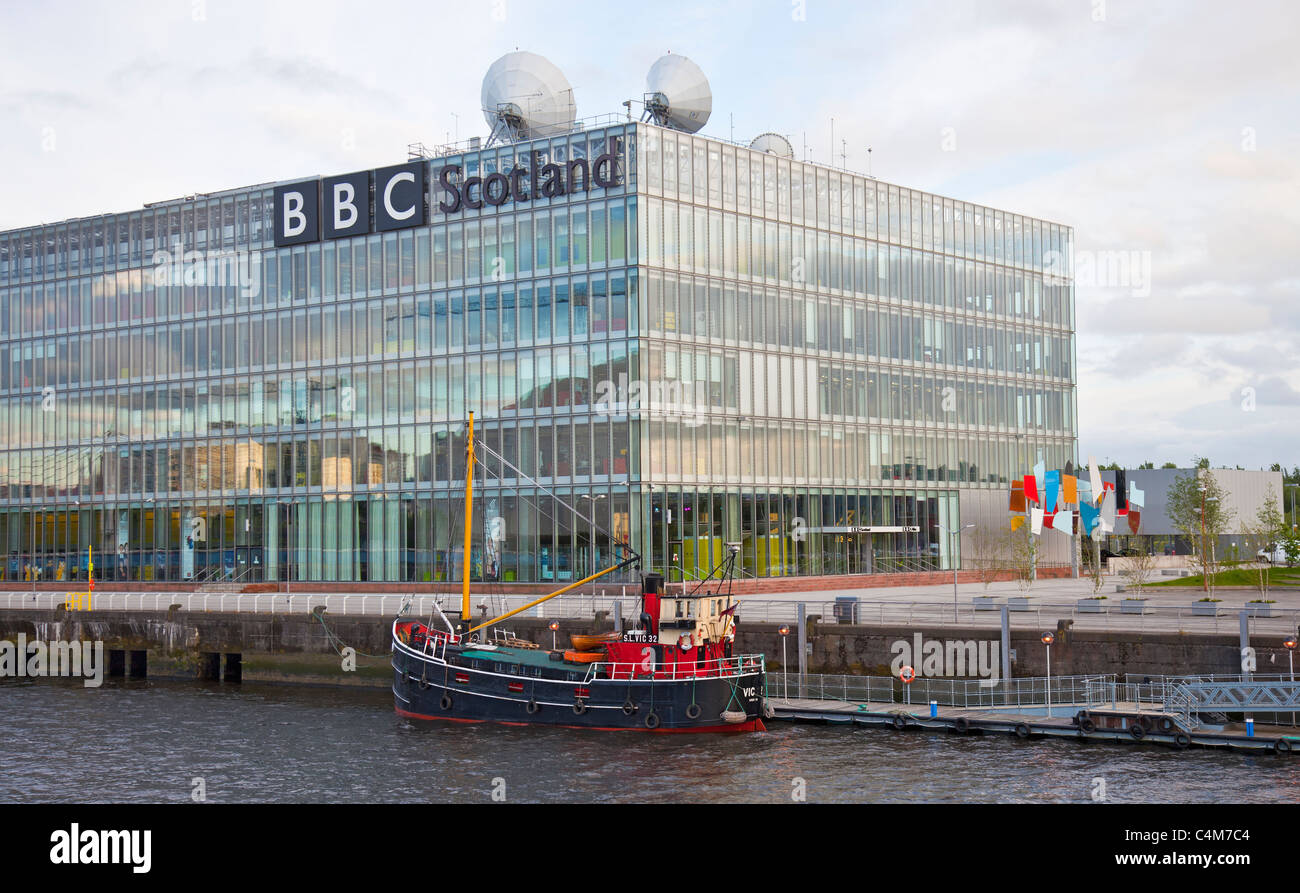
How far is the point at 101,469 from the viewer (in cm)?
10356

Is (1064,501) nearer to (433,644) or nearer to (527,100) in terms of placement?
(527,100)

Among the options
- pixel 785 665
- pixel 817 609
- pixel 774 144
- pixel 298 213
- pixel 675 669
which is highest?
pixel 774 144

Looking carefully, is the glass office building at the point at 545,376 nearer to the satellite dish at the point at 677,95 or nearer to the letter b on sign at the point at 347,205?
the letter b on sign at the point at 347,205

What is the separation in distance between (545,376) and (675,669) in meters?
39.5

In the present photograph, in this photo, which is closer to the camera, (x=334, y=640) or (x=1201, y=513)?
(x=334, y=640)

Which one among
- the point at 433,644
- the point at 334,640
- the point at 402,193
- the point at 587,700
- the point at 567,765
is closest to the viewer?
the point at 567,765

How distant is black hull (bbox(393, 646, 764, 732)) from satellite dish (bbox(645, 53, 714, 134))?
4774 cm

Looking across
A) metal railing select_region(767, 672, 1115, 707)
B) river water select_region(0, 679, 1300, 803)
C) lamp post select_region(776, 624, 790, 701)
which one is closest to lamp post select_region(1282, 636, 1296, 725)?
river water select_region(0, 679, 1300, 803)

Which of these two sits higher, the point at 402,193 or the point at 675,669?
the point at 402,193

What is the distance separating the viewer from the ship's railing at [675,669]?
47688 millimetres

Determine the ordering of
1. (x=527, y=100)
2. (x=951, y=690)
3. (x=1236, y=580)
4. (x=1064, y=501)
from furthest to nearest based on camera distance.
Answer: (x=1064, y=501) < (x=527, y=100) < (x=1236, y=580) < (x=951, y=690)

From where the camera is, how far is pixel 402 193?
89.9 m

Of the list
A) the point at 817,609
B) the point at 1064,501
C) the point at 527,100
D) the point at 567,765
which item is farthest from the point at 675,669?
the point at 1064,501
